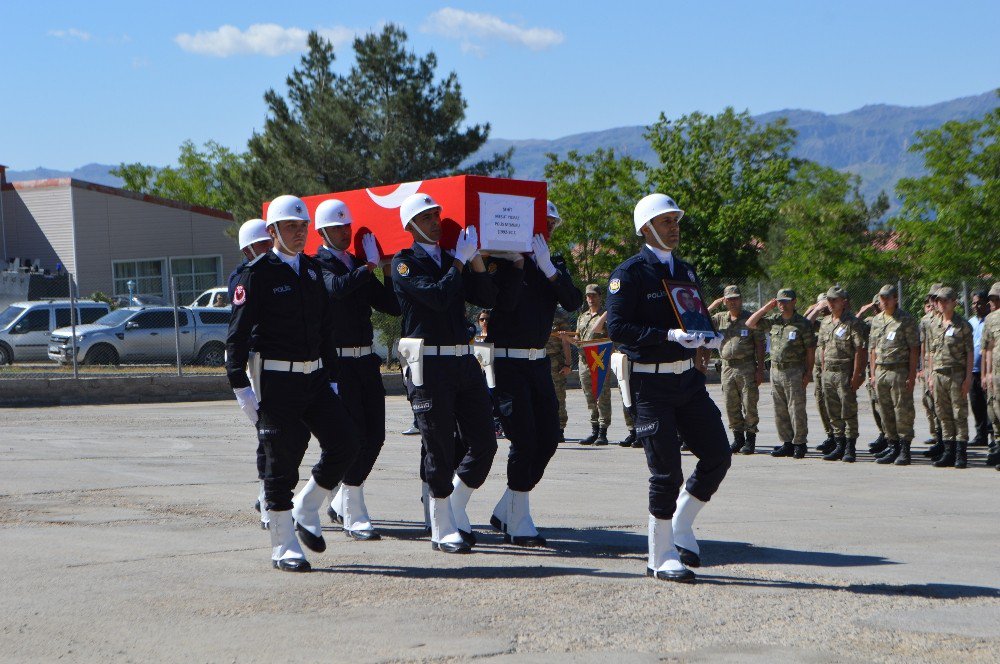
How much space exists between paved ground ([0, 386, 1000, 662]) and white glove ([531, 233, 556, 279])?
1707 mm

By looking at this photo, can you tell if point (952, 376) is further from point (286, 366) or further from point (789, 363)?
point (286, 366)

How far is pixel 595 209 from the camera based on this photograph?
167 ft

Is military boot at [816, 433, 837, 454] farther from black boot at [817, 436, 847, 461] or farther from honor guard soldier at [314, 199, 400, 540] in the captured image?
honor guard soldier at [314, 199, 400, 540]

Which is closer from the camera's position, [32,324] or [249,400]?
[249,400]

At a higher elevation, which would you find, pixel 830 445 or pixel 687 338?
pixel 687 338

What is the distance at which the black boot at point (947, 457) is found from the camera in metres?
12.8

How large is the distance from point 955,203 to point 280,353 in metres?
24.2

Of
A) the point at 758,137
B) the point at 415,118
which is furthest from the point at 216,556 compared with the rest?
the point at 758,137

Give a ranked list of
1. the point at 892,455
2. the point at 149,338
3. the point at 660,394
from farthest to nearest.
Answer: the point at 149,338, the point at 892,455, the point at 660,394

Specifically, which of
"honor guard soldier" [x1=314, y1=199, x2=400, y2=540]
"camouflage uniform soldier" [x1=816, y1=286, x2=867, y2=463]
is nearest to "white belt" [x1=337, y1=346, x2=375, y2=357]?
"honor guard soldier" [x1=314, y1=199, x2=400, y2=540]

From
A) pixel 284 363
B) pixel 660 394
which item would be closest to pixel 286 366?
pixel 284 363

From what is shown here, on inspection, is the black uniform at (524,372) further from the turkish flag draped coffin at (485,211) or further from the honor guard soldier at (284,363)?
the honor guard soldier at (284,363)

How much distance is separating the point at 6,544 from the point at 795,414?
8670mm

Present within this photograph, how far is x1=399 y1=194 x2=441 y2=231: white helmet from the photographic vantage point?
7.52 m
